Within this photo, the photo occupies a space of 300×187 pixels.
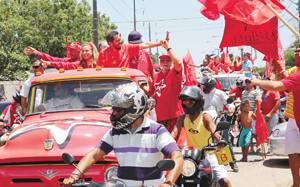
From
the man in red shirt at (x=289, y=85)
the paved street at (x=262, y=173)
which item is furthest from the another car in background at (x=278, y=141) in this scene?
the man in red shirt at (x=289, y=85)

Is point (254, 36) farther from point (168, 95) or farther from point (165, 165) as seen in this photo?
point (165, 165)

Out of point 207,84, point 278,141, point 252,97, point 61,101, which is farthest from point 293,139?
point 252,97

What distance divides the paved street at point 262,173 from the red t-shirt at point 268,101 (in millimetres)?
1066

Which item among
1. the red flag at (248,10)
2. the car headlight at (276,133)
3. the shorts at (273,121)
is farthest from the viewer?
the shorts at (273,121)

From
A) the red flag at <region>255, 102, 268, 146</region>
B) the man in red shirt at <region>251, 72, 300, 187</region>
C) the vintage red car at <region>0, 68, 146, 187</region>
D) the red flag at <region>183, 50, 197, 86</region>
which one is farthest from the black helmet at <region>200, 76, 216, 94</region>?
the man in red shirt at <region>251, 72, 300, 187</region>

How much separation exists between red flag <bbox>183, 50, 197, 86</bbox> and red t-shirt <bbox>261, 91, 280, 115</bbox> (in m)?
3.90

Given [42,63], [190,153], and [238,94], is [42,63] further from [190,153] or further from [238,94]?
[238,94]

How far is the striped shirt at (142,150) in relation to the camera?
451cm

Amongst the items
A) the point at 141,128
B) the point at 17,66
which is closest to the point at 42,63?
the point at 141,128

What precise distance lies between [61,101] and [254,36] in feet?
8.20

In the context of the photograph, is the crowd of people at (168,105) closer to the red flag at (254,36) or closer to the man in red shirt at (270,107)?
the man in red shirt at (270,107)

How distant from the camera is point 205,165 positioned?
5.64m

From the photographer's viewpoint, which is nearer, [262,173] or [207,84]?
[207,84]

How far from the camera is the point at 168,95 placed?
857 centimetres
